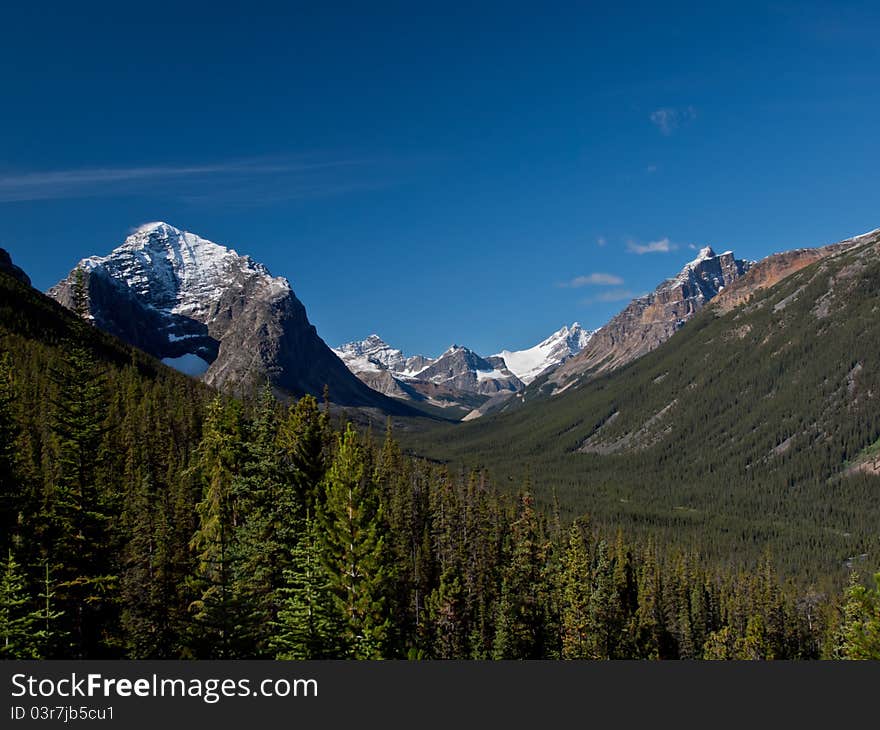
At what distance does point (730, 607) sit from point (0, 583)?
4215 inches

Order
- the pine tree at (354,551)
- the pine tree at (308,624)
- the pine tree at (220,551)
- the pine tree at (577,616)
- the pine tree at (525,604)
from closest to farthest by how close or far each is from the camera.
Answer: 1. the pine tree at (220,551)
2. the pine tree at (308,624)
3. the pine tree at (354,551)
4. the pine tree at (525,604)
5. the pine tree at (577,616)

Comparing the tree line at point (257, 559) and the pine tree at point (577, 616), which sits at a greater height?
the tree line at point (257, 559)

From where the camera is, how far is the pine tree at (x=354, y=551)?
35.3 m

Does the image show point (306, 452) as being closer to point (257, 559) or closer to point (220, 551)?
point (257, 559)

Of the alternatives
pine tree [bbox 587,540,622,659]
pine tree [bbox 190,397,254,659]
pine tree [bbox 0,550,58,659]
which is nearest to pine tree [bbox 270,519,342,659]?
pine tree [bbox 190,397,254,659]

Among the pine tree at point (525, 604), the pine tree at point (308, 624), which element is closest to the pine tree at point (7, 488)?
the pine tree at point (308, 624)

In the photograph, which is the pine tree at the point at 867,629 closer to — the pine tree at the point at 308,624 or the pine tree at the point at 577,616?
the pine tree at the point at 308,624

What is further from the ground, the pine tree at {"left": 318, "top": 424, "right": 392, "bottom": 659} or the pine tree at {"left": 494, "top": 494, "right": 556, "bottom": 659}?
the pine tree at {"left": 318, "top": 424, "right": 392, "bottom": 659}

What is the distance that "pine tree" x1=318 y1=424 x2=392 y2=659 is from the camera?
A: 116ft

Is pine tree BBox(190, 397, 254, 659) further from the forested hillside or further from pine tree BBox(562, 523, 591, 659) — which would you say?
pine tree BBox(562, 523, 591, 659)

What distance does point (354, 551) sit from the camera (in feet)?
119

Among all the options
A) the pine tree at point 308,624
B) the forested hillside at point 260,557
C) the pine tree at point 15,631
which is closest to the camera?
the pine tree at point 15,631

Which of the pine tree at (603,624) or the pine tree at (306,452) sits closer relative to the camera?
the pine tree at (306,452)

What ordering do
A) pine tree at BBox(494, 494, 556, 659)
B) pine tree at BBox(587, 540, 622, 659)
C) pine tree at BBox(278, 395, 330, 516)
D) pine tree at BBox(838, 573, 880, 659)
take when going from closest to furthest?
pine tree at BBox(838, 573, 880, 659)
pine tree at BBox(278, 395, 330, 516)
pine tree at BBox(494, 494, 556, 659)
pine tree at BBox(587, 540, 622, 659)
